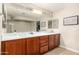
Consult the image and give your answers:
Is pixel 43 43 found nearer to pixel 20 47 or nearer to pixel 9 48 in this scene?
pixel 20 47

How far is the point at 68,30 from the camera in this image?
1.66 meters

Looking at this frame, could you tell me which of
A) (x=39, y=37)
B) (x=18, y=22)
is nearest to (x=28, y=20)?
(x=18, y=22)

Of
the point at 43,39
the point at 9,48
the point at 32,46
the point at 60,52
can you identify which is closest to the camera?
the point at 9,48

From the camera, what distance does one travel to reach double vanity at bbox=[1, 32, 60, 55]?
1.50 meters

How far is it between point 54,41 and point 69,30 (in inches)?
14.5

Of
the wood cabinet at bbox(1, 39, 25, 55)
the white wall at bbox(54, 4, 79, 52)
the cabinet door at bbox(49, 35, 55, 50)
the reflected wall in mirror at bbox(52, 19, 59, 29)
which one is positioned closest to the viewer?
the wood cabinet at bbox(1, 39, 25, 55)

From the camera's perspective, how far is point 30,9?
160 centimetres

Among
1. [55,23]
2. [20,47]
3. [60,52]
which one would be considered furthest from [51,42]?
[20,47]

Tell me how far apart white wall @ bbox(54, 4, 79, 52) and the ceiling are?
0.10m

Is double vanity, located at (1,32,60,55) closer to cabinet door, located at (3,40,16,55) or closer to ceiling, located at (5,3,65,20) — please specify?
cabinet door, located at (3,40,16,55)

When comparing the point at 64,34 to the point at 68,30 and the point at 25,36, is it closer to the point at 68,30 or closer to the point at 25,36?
the point at 68,30

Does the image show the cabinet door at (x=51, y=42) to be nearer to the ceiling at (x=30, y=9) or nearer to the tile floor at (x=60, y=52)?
the tile floor at (x=60, y=52)

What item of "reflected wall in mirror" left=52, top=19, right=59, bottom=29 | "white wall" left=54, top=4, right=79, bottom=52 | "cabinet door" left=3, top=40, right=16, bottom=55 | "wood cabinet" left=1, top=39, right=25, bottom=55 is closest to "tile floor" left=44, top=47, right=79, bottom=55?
"white wall" left=54, top=4, right=79, bottom=52

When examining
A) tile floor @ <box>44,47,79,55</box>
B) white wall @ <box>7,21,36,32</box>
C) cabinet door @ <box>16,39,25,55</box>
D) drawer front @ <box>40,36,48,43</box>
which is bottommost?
tile floor @ <box>44,47,79,55</box>
